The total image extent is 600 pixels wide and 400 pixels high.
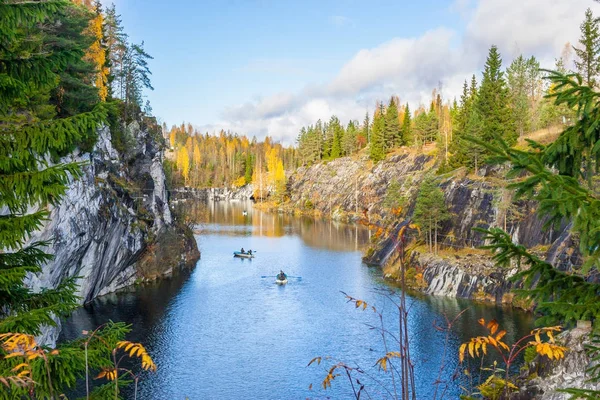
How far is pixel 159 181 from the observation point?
196 ft

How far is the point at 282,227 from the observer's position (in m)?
97.2

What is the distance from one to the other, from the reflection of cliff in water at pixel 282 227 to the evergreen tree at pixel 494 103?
2621cm

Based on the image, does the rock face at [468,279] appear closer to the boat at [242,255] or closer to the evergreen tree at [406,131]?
the boat at [242,255]

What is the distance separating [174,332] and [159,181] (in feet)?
91.9

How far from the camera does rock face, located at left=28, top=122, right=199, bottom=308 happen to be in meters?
33.3

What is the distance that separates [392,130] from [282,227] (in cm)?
3500

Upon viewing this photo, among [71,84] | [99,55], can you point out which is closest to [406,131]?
[99,55]

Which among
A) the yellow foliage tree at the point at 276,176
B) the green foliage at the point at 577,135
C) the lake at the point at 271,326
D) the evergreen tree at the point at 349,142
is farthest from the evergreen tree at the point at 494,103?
the yellow foliage tree at the point at 276,176

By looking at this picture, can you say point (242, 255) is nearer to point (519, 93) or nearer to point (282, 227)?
point (282, 227)

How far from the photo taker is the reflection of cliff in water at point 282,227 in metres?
78.2

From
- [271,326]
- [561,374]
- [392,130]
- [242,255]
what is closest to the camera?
[561,374]

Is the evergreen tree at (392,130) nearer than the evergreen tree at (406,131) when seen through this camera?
Yes

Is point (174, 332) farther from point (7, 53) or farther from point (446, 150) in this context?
point (446, 150)

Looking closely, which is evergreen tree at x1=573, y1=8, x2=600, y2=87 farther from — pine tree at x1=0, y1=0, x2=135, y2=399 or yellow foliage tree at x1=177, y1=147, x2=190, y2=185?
yellow foliage tree at x1=177, y1=147, x2=190, y2=185
